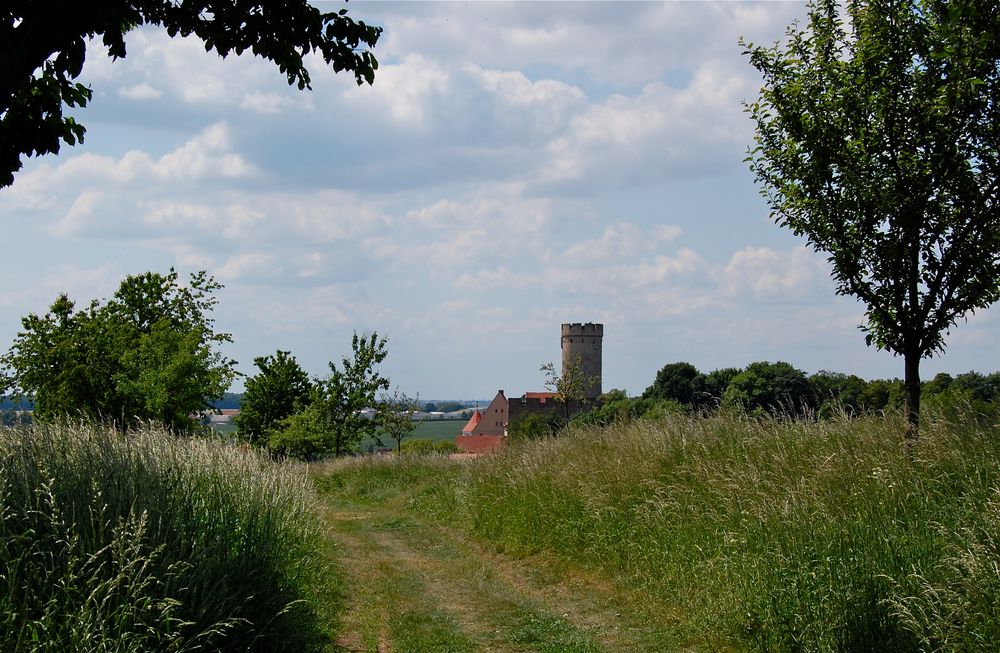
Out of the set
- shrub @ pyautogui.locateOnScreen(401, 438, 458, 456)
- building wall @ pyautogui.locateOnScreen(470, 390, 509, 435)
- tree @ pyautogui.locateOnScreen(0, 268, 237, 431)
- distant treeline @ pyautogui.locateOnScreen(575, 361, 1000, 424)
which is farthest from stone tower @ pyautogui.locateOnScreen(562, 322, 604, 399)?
tree @ pyautogui.locateOnScreen(0, 268, 237, 431)

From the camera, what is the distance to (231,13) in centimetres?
712

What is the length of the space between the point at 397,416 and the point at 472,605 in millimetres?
42649

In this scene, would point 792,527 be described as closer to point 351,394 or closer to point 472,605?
point 472,605

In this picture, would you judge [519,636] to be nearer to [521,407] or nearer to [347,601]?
[347,601]

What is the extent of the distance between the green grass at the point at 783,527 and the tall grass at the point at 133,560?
139 inches

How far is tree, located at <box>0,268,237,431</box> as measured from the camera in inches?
1049

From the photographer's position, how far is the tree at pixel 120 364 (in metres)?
26.7

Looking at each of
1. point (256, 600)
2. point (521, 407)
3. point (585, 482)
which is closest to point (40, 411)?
point (585, 482)

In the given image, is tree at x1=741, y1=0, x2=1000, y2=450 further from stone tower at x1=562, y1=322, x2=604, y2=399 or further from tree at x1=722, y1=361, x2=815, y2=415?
stone tower at x1=562, y1=322, x2=604, y2=399

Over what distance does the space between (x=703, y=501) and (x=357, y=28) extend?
20.1 ft

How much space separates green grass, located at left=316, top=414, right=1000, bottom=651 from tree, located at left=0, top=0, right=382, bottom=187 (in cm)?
543

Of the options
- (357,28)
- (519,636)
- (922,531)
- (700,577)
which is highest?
(357,28)

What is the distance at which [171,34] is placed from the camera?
25.6ft

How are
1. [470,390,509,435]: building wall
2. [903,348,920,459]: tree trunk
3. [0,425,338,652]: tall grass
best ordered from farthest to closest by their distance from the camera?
[470,390,509,435]: building wall, [903,348,920,459]: tree trunk, [0,425,338,652]: tall grass
